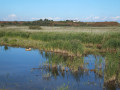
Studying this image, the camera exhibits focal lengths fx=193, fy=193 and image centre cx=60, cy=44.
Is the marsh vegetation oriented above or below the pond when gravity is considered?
above

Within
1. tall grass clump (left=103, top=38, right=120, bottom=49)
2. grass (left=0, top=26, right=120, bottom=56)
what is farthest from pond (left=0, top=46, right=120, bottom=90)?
tall grass clump (left=103, top=38, right=120, bottom=49)

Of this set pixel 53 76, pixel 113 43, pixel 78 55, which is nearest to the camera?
pixel 53 76

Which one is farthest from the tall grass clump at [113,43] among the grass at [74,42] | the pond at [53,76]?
the pond at [53,76]

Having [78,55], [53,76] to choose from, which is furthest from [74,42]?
[53,76]

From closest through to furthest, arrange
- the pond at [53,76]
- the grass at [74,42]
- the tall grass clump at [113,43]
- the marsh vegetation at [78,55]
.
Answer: the pond at [53,76] → the marsh vegetation at [78,55] → the grass at [74,42] → the tall grass clump at [113,43]

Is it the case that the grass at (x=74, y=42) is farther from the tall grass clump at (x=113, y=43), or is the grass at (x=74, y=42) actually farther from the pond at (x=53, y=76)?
the pond at (x=53, y=76)

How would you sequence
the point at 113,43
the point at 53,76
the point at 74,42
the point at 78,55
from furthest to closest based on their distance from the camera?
the point at 113,43 → the point at 74,42 → the point at 78,55 → the point at 53,76

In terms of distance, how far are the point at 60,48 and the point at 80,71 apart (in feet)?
15.8

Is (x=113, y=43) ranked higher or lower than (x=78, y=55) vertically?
higher

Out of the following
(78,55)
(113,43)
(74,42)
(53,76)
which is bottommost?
(53,76)

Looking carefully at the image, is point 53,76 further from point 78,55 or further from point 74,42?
point 74,42

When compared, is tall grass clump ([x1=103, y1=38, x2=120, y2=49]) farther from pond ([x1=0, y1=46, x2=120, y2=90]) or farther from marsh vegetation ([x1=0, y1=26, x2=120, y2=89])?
pond ([x1=0, y1=46, x2=120, y2=90])

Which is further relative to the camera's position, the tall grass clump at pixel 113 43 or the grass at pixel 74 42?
the tall grass clump at pixel 113 43

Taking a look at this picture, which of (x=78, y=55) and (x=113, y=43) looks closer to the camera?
(x=78, y=55)
